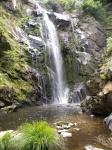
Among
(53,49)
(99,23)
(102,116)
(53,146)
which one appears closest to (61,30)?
(53,49)

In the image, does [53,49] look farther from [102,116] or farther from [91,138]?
[91,138]

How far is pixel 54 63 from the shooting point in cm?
2836

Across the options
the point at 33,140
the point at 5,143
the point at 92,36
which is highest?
the point at 92,36

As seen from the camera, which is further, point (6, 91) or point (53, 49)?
point (53, 49)

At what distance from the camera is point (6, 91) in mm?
20438

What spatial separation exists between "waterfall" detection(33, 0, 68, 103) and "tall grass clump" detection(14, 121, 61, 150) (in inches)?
736

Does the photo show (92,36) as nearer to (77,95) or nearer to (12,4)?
(12,4)

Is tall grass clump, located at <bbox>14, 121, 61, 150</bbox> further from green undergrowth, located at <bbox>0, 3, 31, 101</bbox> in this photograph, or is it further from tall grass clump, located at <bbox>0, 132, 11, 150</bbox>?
green undergrowth, located at <bbox>0, 3, 31, 101</bbox>

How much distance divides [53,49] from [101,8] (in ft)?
49.6

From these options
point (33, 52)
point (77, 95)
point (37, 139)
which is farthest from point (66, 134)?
point (33, 52)

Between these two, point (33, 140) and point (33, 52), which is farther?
point (33, 52)

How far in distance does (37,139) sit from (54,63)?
22.4 m

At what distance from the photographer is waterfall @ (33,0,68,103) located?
2610 cm

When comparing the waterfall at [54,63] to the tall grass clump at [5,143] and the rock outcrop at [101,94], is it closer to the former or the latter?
the rock outcrop at [101,94]
